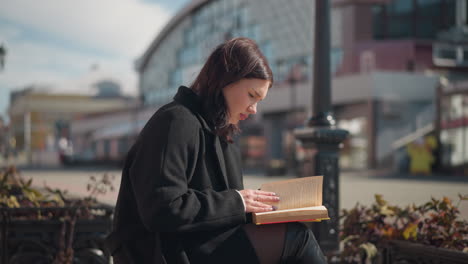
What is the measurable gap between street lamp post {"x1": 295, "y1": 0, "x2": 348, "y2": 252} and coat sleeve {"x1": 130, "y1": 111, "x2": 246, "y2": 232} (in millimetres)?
2157

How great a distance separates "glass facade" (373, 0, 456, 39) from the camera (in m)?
31.3

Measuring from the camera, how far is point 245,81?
2137 mm

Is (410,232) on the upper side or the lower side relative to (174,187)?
lower

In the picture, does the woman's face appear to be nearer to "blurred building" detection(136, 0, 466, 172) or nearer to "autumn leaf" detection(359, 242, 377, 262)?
"autumn leaf" detection(359, 242, 377, 262)

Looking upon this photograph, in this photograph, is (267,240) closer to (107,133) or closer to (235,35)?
(235,35)

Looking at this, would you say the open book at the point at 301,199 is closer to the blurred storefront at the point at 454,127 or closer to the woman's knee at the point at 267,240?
the woman's knee at the point at 267,240

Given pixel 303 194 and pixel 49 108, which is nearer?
pixel 303 194

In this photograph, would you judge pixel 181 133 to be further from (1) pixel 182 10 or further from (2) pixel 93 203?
(1) pixel 182 10

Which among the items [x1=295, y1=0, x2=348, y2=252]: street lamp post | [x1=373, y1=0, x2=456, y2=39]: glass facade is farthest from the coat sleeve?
[x1=373, y1=0, x2=456, y2=39]: glass facade

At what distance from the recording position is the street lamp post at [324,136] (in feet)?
13.2

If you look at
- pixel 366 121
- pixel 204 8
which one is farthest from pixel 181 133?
pixel 204 8

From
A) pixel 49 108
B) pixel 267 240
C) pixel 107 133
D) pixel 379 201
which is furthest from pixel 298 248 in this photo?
pixel 49 108

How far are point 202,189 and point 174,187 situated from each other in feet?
0.58

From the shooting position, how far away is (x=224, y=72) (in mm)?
2105
